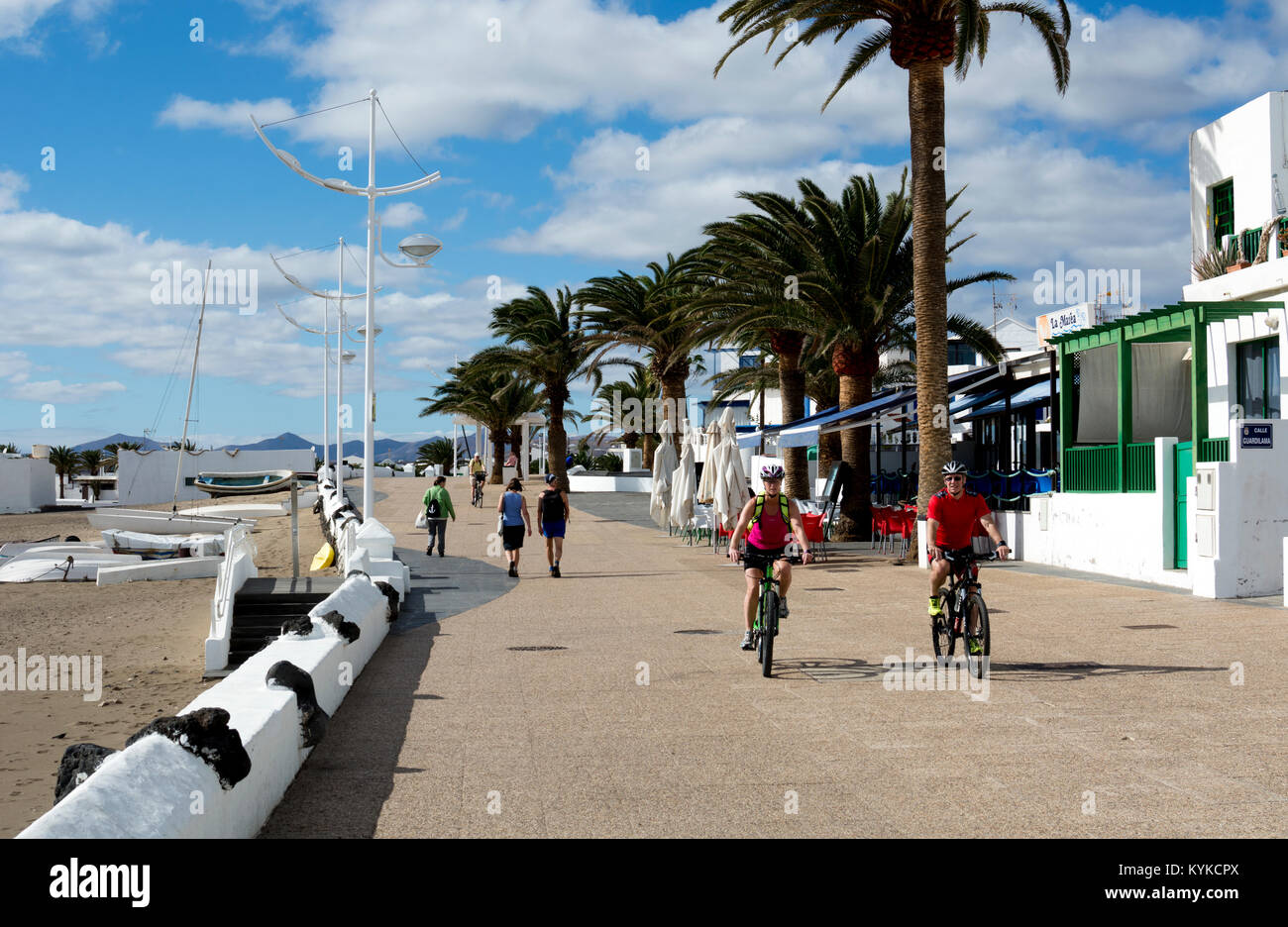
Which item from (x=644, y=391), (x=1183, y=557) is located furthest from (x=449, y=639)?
(x=644, y=391)

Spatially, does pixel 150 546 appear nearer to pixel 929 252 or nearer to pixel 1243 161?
pixel 929 252

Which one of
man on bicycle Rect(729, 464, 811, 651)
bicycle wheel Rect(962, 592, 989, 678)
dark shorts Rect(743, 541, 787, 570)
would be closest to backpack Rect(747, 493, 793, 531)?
man on bicycle Rect(729, 464, 811, 651)

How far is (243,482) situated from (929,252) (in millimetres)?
67950

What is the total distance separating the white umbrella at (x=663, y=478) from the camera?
26281mm

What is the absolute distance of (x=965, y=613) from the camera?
31.3 feet

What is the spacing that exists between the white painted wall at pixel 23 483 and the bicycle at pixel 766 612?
64922mm

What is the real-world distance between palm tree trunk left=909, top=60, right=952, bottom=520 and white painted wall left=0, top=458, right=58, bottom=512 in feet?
196

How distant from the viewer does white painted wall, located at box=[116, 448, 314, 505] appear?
79875 millimetres

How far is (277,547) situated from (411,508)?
31.5 feet

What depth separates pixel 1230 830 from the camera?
5.13m

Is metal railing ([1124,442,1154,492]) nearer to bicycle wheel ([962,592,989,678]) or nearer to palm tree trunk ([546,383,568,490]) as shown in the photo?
bicycle wheel ([962,592,989,678])

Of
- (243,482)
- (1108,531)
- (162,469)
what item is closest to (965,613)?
(1108,531)

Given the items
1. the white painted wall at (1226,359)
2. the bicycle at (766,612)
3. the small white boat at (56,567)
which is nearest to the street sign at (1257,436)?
the white painted wall at (1226,359)
